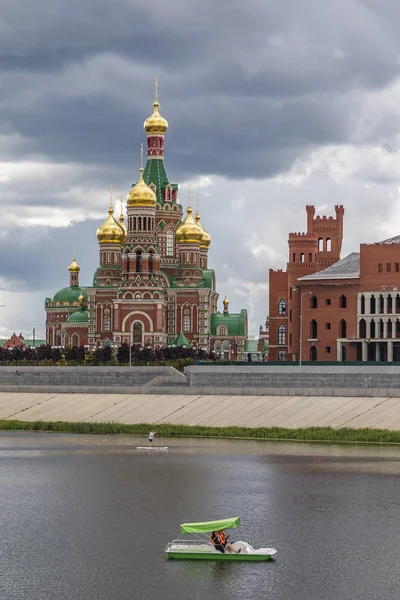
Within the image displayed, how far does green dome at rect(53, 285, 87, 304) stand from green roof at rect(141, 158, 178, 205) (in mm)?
19390

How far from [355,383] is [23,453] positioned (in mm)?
23520

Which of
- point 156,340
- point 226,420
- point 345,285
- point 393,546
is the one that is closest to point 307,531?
point 393,546

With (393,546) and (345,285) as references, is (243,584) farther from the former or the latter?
(345,285)

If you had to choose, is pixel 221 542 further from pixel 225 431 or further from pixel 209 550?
pixel 225 431

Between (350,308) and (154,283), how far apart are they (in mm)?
30269

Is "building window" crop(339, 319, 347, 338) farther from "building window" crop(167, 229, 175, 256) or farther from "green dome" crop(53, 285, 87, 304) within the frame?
"green dome" crop(53, 285, 87, 304)

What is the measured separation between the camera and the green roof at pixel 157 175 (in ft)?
466

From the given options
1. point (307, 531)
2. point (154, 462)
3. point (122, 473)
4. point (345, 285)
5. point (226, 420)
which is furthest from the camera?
point (345, 285)

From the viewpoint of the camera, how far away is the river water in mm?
35219

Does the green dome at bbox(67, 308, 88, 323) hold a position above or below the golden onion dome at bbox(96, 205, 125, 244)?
below

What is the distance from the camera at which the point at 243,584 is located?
116ft

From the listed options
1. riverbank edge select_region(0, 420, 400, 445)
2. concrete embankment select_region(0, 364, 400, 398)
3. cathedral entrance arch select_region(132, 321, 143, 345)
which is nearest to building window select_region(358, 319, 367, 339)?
concrete embankment select_region(0, 364, 400, 398)

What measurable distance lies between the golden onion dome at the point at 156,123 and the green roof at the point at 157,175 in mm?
3403

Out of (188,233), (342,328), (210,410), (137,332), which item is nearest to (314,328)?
(342,328)
